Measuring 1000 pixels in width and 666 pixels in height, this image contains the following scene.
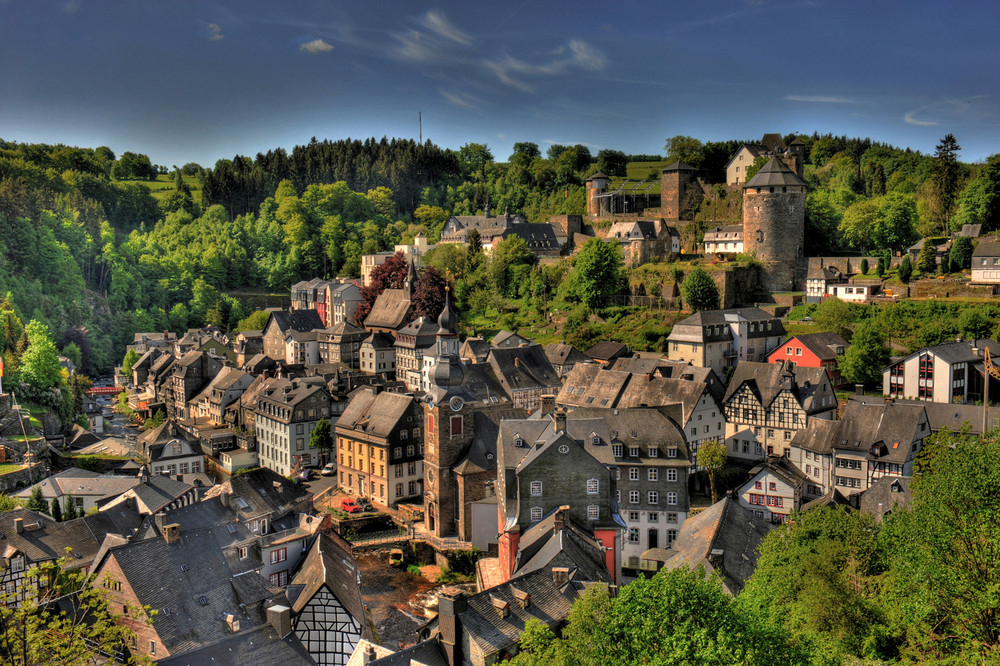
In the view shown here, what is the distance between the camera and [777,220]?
5825cm

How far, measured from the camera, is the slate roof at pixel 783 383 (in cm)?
3888

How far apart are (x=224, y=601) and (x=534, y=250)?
57292 millimetres

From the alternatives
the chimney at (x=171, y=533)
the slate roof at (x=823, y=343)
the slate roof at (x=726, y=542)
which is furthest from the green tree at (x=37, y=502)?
the slate roof at (x=823, y=343)

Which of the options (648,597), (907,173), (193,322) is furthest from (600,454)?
(193,322)

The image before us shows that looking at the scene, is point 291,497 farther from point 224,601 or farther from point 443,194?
point 443,194

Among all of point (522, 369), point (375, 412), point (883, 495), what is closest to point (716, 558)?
point (883, 495)

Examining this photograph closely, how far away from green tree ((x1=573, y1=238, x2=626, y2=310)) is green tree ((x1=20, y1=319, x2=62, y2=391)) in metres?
37.1

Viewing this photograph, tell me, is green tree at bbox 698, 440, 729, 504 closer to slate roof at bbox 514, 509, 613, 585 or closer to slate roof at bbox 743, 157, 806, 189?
slate roof at bbox 514, 509, 613, 585

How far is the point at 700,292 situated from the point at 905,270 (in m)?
13.1

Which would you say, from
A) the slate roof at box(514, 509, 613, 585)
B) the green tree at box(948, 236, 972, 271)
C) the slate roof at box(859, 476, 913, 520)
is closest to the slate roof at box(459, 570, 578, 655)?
the slate roof at box(514, 509, 613, 585)

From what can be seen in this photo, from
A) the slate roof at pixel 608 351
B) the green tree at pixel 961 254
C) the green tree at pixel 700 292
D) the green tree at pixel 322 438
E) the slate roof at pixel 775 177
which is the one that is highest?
the slate roof at pixel 775 177

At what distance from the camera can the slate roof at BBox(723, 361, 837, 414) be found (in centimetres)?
3888

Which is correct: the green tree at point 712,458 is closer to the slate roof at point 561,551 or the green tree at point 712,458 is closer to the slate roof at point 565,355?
the slate roof at point 561,551

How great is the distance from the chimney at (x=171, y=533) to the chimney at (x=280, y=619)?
3.67 m
